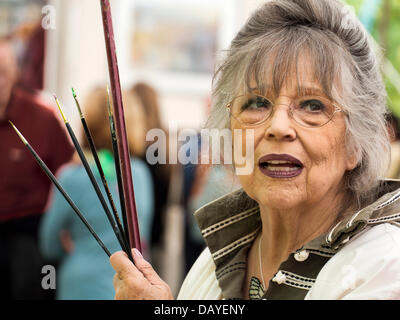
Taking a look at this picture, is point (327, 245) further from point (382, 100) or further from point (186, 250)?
point (186, 250)

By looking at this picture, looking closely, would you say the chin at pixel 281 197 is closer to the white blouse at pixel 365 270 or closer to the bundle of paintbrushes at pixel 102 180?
the white blouse at pixel 365 270

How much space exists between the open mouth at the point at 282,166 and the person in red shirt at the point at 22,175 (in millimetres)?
2010

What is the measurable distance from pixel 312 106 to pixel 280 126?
9 cm

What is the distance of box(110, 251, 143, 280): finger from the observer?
1.21 m

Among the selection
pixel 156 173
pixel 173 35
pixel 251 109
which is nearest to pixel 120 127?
pixel 251 109

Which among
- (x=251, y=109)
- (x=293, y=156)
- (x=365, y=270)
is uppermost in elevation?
(x=251, y=109)

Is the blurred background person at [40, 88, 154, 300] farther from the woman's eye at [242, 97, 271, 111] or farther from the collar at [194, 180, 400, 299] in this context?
the woman's eye at [242, 97, 271, 111]

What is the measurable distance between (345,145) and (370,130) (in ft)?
0.24

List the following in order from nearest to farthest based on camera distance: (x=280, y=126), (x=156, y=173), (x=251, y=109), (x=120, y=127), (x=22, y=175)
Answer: (x=120, y=127), (x=280, y=126), (x=251, y=109), (x=22, y=175), (x=156, y=173)

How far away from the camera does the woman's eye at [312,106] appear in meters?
1.36

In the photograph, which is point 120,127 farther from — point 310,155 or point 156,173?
point 156,173

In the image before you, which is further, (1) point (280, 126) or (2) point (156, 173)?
(2) point (156, 173)

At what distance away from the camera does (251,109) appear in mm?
1433
